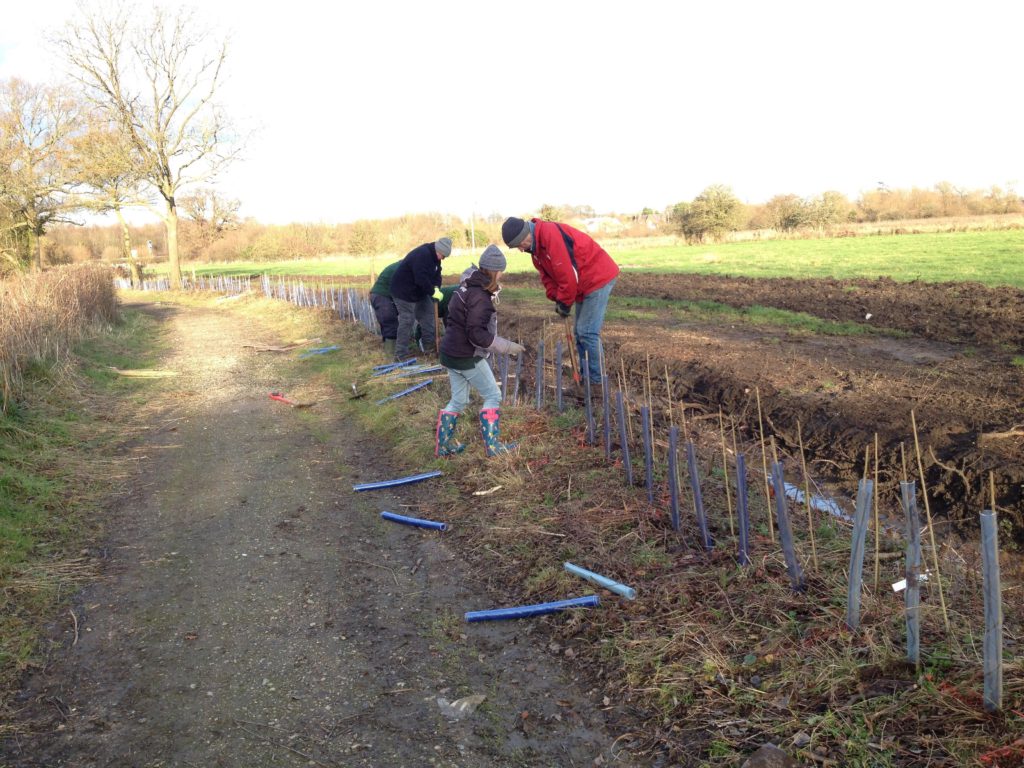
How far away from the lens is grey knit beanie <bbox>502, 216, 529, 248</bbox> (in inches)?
239

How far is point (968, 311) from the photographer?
10.7 meters

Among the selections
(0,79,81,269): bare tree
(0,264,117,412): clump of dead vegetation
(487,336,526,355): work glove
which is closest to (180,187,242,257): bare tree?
(0,79,81,269): bare tree

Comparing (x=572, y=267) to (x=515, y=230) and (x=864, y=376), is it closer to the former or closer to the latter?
(x=515, y=230)

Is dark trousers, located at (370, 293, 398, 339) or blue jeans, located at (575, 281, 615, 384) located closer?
blue jeans, located at (575, 281, 615, 384)

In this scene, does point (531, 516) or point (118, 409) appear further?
point (118, 409)

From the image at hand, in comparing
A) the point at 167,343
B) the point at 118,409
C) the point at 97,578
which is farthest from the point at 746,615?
the point at 167,343

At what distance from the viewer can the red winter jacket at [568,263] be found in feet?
20.2

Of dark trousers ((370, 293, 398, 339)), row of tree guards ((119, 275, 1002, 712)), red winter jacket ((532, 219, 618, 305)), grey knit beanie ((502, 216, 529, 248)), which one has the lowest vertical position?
row of tree guards ((119, 275, 1002, 712))

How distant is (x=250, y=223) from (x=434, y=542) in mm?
71507

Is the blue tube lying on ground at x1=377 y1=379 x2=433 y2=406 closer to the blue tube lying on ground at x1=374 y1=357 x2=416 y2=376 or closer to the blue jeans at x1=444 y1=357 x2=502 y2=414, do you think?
the blue tube lying on ground at x1=374 y1=357 x2=416 y2=376

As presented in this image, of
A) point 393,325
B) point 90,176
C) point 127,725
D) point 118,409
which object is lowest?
point 127,725

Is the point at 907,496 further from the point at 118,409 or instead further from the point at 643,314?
the point at 643,314

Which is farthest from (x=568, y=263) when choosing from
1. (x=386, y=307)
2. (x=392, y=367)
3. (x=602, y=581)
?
(x=386, y=307)

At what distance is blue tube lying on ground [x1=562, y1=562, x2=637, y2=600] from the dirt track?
17.2 inches
